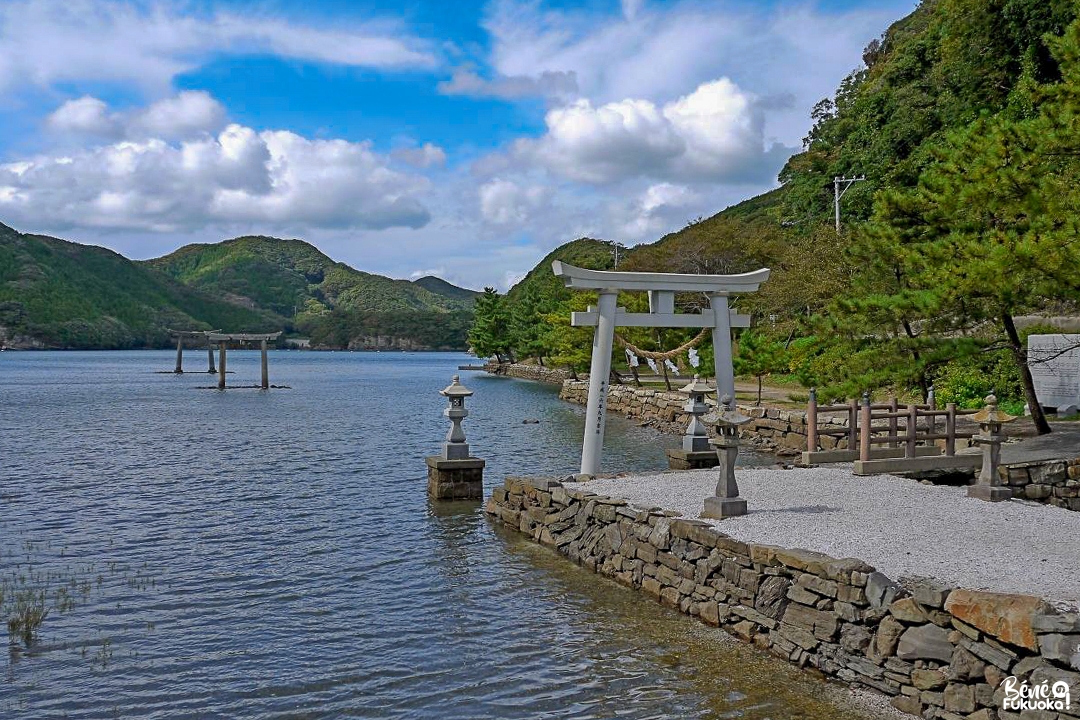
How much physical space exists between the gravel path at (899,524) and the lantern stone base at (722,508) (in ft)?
0.44

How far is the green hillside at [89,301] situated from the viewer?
137 metres

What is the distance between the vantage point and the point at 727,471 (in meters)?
9.82

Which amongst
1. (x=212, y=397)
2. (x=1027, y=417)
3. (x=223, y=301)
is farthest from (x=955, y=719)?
(x=223, y=301)

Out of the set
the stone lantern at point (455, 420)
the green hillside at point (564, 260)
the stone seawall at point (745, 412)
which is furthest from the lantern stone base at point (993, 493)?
the green hillside at point (564, 260)

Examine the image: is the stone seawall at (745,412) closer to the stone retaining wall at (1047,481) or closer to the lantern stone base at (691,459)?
the lantern stone base at (691,459)

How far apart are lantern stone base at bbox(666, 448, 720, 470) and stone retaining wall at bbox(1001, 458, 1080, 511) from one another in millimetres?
5480

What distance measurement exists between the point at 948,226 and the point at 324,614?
1326 centimetres

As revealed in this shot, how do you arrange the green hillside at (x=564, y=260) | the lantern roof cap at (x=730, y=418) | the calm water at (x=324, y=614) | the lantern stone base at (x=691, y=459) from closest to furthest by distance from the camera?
1. the calm water at (x=324, y=614)
2. the lantern roof cap at (x=730, y=418)
3. the lantern stone base at (x=691, y=459)
4. the green hillside at (x=564, y=260)

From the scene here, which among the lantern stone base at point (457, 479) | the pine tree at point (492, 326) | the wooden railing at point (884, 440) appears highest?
the pine tree at point (492, 326)

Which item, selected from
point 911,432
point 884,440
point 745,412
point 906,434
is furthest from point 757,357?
point 745,412

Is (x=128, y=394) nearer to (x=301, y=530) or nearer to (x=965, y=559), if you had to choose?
(x=301, y=530)

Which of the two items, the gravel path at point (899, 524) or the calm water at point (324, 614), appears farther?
the gravel path at point (899, 524)

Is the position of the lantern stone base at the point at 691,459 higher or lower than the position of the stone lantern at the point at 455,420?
lower

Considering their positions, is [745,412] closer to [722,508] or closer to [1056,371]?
[722,508]
